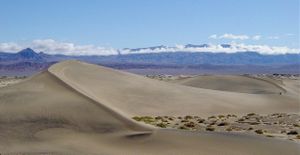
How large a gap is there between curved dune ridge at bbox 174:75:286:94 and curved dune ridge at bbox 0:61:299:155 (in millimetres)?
25539

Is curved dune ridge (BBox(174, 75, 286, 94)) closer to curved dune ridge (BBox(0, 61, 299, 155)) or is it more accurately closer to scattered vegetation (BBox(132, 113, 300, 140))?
curved dune ridge (BBox(0, 61, 299, 155))

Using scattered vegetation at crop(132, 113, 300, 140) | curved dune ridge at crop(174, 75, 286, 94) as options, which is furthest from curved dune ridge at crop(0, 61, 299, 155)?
curved dune ridge at crop(174, 75, 286, 94)

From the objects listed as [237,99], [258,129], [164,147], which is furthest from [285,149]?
[237,99]

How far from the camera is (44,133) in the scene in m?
22.6

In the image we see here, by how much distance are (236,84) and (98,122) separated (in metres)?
51.4

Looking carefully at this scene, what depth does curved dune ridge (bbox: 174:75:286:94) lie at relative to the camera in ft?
219

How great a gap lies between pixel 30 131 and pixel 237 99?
2605 centimetres

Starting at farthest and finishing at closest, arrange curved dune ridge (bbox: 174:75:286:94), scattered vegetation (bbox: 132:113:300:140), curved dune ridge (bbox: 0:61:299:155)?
curved dune ridge (bbox: 174:75:286:94)
scattered vegetation (bbox: 132:113:300:140)
curved dune ridge (bbox: 0:61:299:155)

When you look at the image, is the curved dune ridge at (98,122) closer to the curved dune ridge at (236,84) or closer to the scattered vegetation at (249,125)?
the scattered vegetation at (249,125)

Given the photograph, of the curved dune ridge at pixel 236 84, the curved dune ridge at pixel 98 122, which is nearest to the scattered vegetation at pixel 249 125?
the curved dune ridge at pixel 98 122

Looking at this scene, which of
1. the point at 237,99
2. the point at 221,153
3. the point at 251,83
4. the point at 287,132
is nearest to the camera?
the point at 221,153

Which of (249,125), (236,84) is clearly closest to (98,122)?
(249,125)

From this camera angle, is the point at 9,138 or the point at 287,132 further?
the point at 287,132

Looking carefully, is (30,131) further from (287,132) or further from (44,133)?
(287,132)
